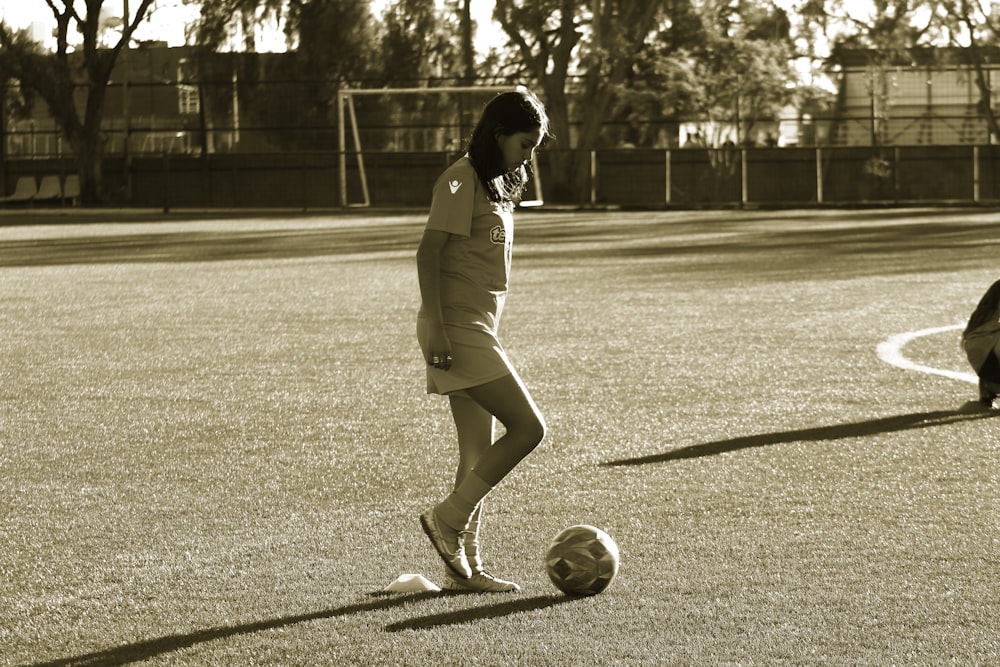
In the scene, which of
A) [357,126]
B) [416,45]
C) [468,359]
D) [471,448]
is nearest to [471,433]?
[471,448]

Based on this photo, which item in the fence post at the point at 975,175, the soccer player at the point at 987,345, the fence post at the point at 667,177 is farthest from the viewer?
the fence post at the point at 667,177

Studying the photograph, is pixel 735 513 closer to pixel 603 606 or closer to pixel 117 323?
pixel 603 606

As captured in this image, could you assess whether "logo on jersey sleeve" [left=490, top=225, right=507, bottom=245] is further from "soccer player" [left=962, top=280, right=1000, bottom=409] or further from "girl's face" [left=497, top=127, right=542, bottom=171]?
"soccer player" [left=962, top=280, right=1000, bottom=409]

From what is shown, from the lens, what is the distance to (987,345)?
322 inches

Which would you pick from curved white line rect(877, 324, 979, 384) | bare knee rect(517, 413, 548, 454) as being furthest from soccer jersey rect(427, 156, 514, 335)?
curved white line rect(877, 324, 979, 384)

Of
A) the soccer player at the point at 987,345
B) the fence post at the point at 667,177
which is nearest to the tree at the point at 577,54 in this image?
the fence post at the point at 667,177

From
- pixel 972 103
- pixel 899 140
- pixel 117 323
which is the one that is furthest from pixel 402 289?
pixel 972 103

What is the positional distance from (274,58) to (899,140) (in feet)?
61.1

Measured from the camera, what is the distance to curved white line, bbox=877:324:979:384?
9.55 metres

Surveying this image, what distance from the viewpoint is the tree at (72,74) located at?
44.8 metres

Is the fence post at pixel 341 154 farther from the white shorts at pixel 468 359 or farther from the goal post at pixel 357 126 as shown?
the white shorts at pixel 468 359

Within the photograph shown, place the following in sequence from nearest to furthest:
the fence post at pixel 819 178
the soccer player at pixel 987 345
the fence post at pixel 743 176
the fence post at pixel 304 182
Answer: the soccer player at pixel 987 345
the fence post at pixel 743 176
the fence post at pixel 819 178
the fence post at pixel 304 182

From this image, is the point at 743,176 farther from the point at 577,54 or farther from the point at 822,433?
the point at 822,433

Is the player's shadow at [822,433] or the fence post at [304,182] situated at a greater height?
the fence post at [304,182]
